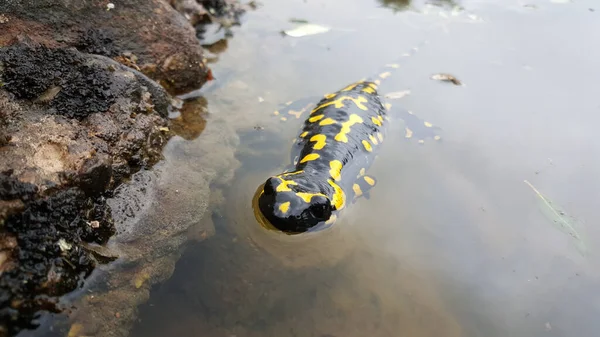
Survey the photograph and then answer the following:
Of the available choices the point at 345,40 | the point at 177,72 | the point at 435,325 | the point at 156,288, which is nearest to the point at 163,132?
the point at 177,72

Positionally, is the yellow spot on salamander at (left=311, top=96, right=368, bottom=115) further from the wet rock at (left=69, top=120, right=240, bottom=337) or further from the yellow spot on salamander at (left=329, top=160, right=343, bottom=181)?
the wet rock at (left=69, top=120, right=240, bottom=337)

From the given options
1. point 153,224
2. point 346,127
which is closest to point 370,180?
point 346,127

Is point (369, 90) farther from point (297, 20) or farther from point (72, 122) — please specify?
point (72, 122)

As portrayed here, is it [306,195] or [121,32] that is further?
[121,32]

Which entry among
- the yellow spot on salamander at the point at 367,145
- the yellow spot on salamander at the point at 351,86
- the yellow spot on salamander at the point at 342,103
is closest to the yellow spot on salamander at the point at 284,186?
the yellow spot on salamander at the point at 367,145

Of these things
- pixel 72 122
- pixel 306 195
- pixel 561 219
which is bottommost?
pixel 561 219

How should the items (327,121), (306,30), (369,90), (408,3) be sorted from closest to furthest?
(327,121)
(369,90)
(306,30)
(408,3)

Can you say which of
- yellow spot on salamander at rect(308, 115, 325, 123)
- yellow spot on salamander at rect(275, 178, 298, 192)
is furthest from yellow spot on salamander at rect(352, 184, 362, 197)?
yellow spot on salamander at rect(308, 115, 325, 123)
